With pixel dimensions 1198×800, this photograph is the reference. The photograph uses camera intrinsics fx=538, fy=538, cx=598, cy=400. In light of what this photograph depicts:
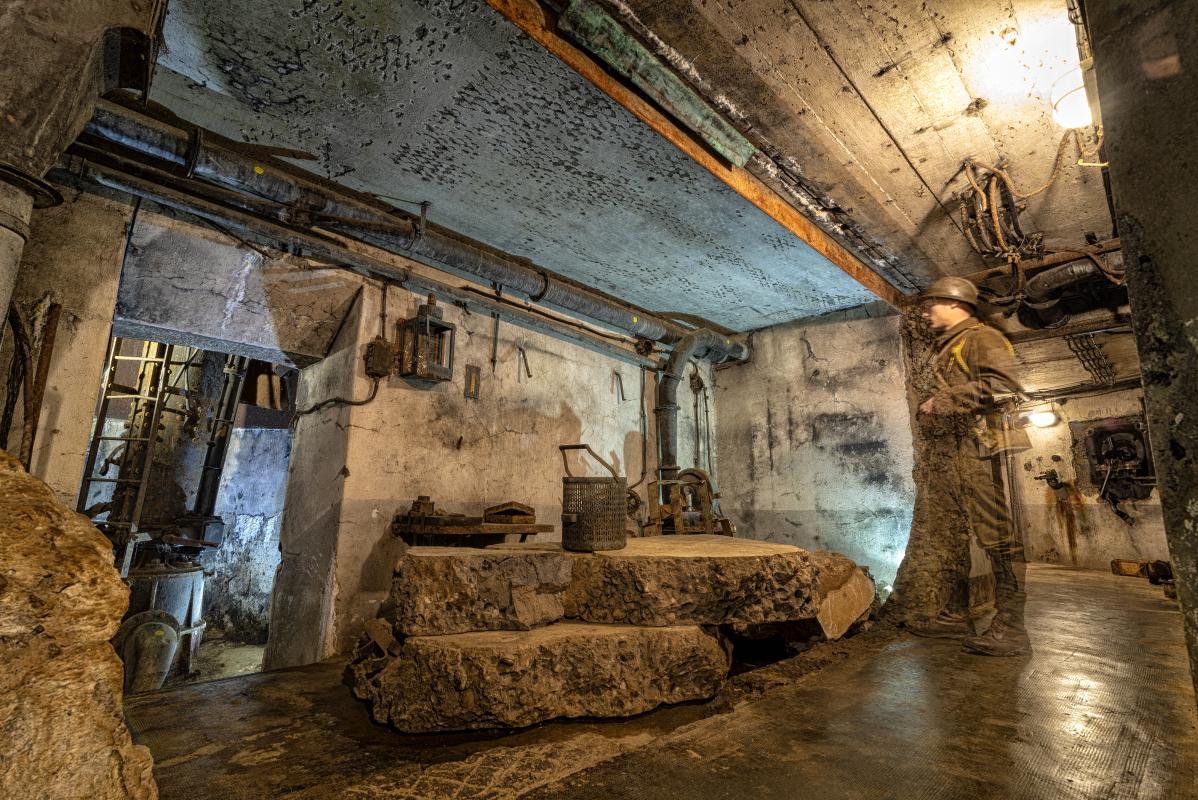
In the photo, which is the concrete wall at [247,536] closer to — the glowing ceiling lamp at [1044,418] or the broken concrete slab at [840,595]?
the broken concrete slab at [840,595]

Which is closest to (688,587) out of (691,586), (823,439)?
(691,586)

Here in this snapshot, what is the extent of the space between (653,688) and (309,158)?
153 inches

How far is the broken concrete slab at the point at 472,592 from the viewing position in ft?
8.98

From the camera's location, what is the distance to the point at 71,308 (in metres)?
3.07

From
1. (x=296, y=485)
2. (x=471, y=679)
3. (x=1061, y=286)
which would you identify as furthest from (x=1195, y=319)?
(x=296, y=485)

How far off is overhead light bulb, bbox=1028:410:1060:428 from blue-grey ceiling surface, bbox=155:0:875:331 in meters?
7.63

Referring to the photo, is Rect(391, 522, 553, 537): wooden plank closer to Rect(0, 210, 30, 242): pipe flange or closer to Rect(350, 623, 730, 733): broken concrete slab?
Rect(350, 623, 730, 733): broken concrete slab

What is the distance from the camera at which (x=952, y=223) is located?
181 inches

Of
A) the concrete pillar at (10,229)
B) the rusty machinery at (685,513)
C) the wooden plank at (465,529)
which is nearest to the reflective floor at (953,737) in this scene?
the wooden plank at (465,529)

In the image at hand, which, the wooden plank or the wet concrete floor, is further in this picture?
the wooden plank

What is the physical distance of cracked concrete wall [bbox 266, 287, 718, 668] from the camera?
12.9 feet

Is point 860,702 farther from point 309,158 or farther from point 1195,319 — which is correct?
point 309,158

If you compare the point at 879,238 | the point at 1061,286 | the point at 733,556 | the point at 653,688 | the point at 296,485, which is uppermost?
the point at 879,238

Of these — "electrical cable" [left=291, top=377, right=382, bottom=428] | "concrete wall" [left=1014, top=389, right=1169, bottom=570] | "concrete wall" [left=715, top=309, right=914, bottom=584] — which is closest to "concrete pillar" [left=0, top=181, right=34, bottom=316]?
"electrical cable" [left=291, top=377, right=382, bottom=428]
